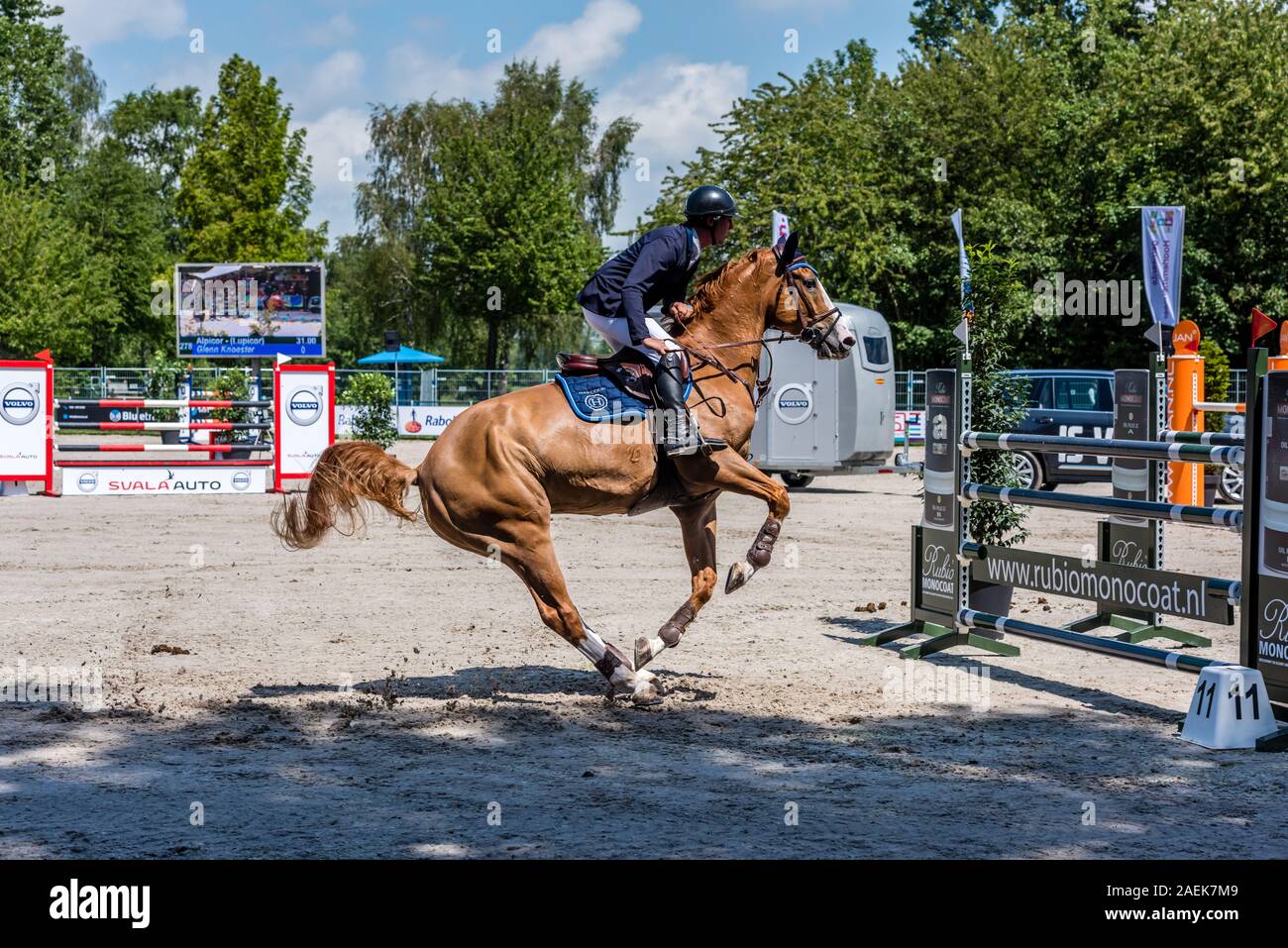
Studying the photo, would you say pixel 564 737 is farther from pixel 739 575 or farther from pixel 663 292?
pixel 663 292

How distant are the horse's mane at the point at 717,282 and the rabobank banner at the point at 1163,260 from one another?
13.7 metres

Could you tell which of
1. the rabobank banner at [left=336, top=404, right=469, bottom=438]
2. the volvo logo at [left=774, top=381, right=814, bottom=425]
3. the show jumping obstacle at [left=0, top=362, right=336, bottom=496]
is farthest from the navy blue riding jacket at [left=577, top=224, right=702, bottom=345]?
the rabobank banner at [left=336, top=404, right=469, bottom=438]

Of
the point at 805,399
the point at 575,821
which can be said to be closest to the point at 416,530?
the point at 805,399

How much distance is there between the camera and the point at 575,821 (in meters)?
5.05

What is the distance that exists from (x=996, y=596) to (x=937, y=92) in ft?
136

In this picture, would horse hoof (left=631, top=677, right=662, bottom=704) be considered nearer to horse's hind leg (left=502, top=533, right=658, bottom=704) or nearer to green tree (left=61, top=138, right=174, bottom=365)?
horse's hind leg (left=502, top=533, right=658, bottom=704)

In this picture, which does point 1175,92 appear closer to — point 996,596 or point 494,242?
point 494,242

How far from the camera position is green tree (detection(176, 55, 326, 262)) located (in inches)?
1715

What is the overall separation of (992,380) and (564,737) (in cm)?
437

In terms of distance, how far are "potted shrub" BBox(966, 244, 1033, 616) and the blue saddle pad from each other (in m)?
2.83

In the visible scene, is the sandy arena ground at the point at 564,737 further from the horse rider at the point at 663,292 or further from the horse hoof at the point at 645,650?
the horse rider at the point at 663,292

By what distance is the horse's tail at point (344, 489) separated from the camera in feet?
24.8

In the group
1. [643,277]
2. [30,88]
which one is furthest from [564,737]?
[30,88]
